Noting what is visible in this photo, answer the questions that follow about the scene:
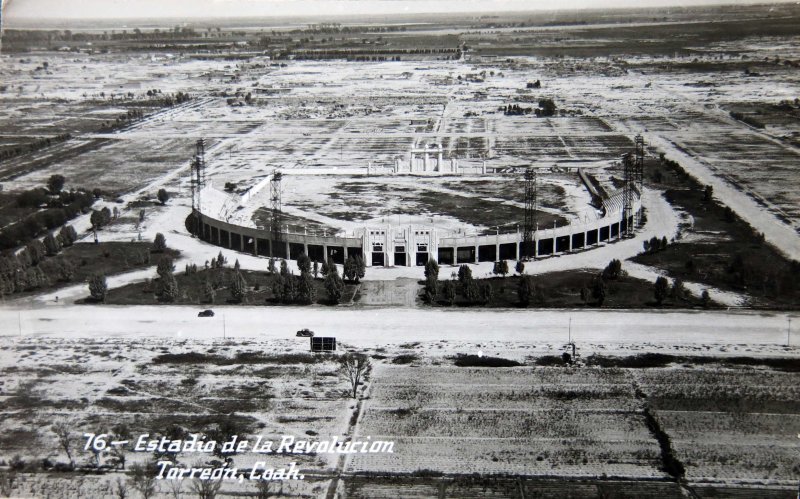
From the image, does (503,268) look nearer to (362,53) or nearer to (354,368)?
(354,368)

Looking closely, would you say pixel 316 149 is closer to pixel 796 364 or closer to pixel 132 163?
pixel 132 163

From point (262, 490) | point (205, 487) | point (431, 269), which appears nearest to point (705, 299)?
point (431, 269)

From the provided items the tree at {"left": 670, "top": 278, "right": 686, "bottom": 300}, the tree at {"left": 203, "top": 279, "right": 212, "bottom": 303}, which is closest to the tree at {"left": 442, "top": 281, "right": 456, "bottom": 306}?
the tree at {"left": 670, "top": 278, "right": 686, "bottom": 300}

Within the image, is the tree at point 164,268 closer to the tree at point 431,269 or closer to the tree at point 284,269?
the tree at point 284,269

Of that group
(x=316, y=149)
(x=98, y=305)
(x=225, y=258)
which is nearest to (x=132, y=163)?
(x=316, y=149)

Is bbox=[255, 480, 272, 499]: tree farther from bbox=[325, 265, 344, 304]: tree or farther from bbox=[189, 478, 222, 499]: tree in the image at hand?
bbox=[325, 265, 344, 304]: tree

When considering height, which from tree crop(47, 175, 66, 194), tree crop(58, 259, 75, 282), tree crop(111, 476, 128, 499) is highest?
tree crop(47, 175, 66, 194)

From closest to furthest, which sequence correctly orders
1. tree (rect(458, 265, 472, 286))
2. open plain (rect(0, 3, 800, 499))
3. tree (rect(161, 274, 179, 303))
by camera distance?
1. open plain (rect(0, 3, 800, 499))
2. tree (rect(161, 274, 179, 303))
3. tree (rect(458, 265, 472, 286))
